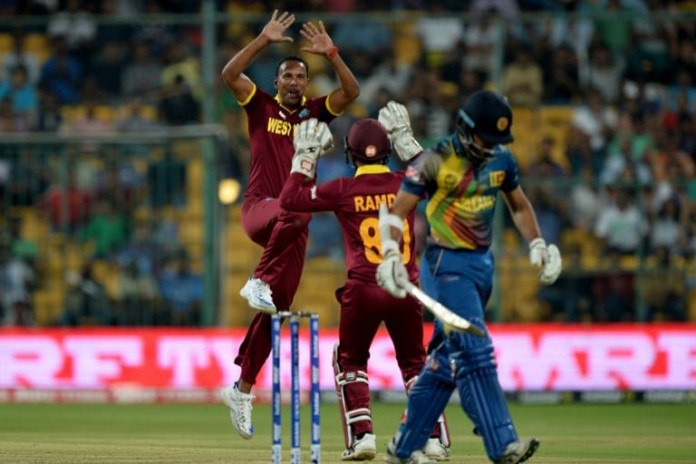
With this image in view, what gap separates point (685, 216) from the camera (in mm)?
15703

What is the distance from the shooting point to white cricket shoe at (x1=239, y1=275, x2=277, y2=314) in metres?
9.71

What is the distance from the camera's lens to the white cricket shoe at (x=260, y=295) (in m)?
9.71

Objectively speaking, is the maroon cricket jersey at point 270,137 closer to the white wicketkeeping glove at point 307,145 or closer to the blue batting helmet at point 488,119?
the white wicketkeeping glove at point 307,145

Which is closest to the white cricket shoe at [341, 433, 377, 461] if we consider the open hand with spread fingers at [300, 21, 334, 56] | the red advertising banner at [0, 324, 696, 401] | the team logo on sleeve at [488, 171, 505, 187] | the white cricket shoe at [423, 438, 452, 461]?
the white cricket shoe at [423, 438, 452, 461]

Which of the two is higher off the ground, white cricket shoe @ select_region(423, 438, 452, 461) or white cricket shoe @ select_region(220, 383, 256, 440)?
white cricket shoe @ select_region(220, 383, 256, 440)

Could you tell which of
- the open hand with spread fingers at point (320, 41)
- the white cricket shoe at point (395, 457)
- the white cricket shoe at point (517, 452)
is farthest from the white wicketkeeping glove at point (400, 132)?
the white cricket shoe at point (517, 452)

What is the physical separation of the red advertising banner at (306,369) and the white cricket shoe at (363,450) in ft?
20.8

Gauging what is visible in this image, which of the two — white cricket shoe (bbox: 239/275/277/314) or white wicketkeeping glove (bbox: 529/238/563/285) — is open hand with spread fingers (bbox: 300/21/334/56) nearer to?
white cricket shoe (bbox: 239/275/277/314)

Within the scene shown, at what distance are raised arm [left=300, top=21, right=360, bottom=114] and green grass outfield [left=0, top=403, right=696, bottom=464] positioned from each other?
247 cm

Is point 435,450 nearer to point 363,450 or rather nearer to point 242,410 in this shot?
point 363,450

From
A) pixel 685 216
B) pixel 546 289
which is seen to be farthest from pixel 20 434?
pixel 685 216

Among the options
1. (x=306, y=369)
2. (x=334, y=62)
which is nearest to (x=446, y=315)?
(x=334, y=62)

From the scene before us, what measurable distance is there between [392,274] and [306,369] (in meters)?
7.97

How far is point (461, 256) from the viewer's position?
26.6ft
